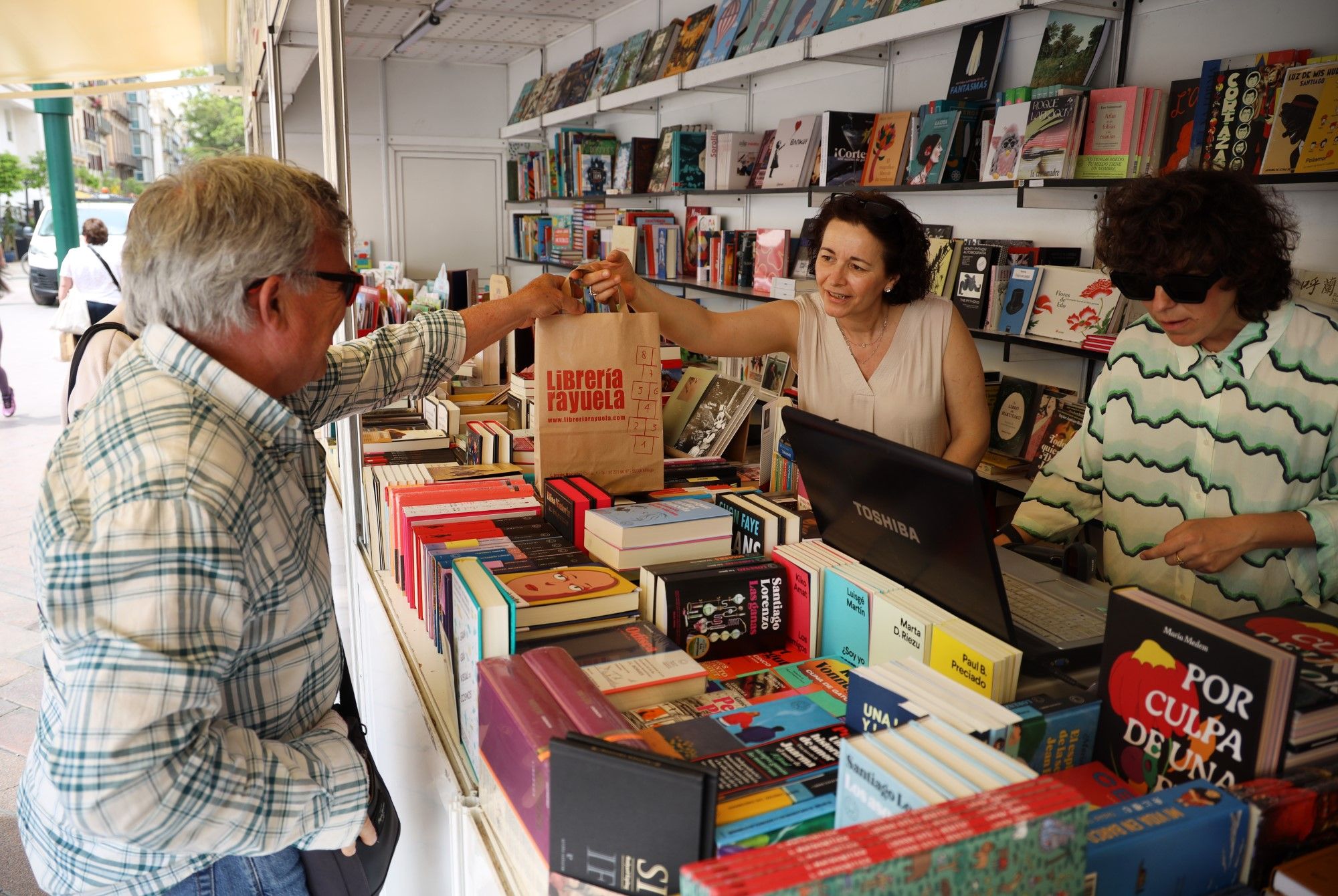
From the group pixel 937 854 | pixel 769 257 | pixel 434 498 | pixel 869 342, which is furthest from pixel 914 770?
pixel 769 257

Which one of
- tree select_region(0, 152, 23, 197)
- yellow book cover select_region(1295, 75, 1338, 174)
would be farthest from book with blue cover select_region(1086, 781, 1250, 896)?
tree select_region(0, 152, 23, 197)

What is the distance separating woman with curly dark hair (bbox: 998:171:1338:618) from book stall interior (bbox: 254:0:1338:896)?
0.94 ft

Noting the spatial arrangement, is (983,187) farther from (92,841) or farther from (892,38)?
(92,841)

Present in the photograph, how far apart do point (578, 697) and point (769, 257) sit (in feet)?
12.7

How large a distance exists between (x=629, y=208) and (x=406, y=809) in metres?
5.19

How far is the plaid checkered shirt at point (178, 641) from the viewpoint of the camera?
3.07 ft

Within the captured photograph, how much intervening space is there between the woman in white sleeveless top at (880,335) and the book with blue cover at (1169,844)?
4.99ft

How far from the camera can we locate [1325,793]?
38.0 inches

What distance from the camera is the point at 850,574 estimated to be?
5.03ft

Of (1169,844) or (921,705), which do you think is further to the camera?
(921,705)

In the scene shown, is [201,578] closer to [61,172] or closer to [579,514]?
[579,514]

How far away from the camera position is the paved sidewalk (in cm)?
298

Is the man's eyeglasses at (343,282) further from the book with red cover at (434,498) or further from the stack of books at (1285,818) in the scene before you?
the stack of books at (1285,818)

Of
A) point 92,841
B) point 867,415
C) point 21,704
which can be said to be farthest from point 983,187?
point 21,704
